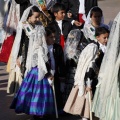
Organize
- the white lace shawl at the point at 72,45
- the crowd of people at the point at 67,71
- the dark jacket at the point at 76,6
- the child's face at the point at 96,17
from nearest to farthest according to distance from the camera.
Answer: the crowd of people at the point at 67,71 < the white lace shawl at the point at 72,45 < the child's face at the point at 96,17 < the dark jacket at the point at 76,6

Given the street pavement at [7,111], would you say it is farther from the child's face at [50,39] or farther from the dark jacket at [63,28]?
the dark jacket at [63,28]

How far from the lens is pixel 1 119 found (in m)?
6.37

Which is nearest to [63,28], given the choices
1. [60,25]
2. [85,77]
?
[60,25]

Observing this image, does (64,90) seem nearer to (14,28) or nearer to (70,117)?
(70,117)

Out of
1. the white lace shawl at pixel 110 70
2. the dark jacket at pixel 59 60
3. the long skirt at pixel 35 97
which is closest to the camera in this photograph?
the white lace shawl at pixel 110 70

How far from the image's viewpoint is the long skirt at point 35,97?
5.86m

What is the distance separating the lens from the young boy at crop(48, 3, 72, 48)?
7262 mm

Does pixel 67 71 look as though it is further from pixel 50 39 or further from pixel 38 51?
pixel 38 51

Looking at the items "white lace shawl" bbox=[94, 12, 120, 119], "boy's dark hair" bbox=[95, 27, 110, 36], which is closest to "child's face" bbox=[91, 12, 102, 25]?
"boy's dark hair" bbox=[95, 27, 110, 36]

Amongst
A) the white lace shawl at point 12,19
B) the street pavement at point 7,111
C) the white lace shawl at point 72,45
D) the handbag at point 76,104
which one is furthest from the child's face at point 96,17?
the white lace shawl at point 12,19

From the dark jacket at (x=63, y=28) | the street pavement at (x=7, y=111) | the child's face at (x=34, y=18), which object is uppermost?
the child's face at (x=34, y=18)

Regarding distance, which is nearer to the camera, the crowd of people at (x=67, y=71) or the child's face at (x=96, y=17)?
the crowd of people at (x=67, y=71)

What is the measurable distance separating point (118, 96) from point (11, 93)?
240 cm

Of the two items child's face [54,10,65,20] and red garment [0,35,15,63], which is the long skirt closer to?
child's face [54,10,65,20]
